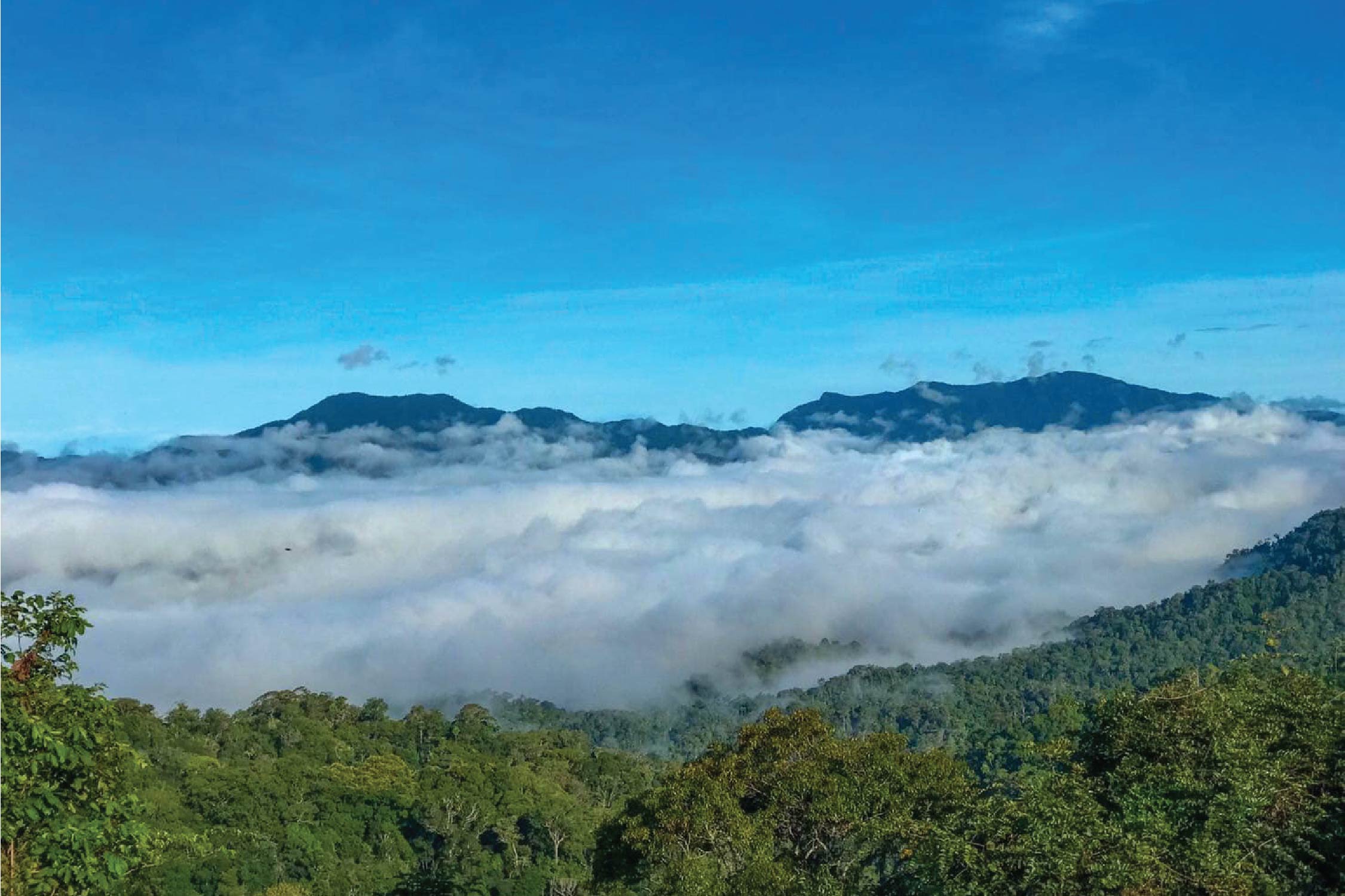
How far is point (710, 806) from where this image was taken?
27.2 metres

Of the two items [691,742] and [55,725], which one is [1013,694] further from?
[55,725]

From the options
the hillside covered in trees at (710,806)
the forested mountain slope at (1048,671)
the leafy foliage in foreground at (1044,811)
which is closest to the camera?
the hillside covered in trees at (710,806)

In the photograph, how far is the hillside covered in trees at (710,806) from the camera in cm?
1138

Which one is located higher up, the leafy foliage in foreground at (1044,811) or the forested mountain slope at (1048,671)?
the leafy foliage in foreground at (1044,811)

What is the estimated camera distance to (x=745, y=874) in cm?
2247

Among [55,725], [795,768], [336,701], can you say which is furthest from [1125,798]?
[336,701]

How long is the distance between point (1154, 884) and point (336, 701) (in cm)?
8972

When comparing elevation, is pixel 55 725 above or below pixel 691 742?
above

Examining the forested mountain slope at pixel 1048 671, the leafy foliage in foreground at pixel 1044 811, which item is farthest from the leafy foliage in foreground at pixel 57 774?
the forested mountain slope at pixel 1048 671

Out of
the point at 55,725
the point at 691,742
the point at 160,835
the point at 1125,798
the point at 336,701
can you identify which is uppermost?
the point at 55,725

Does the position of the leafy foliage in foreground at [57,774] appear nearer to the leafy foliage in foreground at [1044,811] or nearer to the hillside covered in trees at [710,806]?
the hillside covered in trees at [710,806]

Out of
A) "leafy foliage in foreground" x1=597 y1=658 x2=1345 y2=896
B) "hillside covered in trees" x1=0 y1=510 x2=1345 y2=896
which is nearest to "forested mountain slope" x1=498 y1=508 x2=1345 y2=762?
"hillside covered in trees" x1=0 y1=510 x2=1345 y2=896

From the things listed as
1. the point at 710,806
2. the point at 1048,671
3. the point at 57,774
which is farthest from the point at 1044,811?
the point at 1048,671

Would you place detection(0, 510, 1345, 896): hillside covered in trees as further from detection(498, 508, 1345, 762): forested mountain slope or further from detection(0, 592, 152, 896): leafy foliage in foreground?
detection(498, 508, 1345, 762): forested mountain slope
